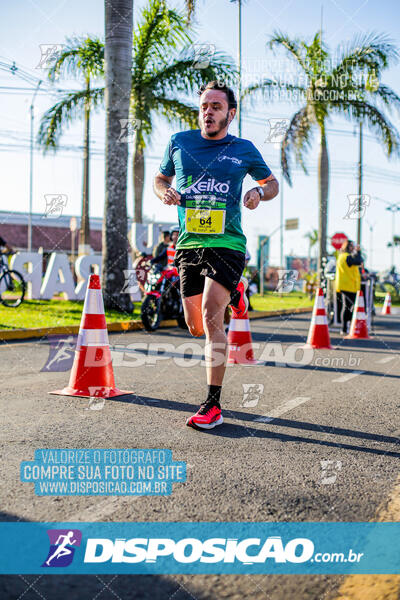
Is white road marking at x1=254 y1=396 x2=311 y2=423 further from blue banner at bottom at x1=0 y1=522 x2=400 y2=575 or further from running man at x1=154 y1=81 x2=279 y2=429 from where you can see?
blue banner at bottom at x1=0 y1=522 x2=400 y2=575

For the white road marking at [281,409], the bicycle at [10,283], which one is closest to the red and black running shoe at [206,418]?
the white road marking at [281,409]

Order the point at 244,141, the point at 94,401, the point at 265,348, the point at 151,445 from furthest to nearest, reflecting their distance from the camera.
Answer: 1. the point at 265,348
2. the point at 94,401
3. the point at 244,141
4. the point at 151,445

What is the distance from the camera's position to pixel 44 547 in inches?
83.2

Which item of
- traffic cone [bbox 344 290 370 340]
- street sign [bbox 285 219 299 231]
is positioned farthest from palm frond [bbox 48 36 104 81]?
street sign [bbox 285 219 299 231]

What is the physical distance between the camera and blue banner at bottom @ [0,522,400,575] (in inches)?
79.6

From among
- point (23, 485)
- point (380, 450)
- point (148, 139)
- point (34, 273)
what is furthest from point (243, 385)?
point (148, 139)

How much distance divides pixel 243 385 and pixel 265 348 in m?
3.27

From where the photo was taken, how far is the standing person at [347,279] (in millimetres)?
11617

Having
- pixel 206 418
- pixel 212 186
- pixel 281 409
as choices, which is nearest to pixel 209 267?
pixel 212 186

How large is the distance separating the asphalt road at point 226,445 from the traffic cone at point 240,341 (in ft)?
1.30

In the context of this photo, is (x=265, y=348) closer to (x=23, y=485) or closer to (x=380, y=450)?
(x=380, y=450)

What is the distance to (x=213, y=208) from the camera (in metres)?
4.00

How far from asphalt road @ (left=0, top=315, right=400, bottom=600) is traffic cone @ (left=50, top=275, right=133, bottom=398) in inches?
7.4

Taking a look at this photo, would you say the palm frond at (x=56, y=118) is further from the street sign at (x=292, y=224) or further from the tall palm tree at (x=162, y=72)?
the street sign at (x=292, y=224)
